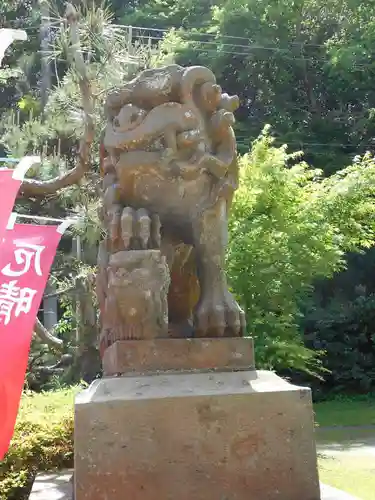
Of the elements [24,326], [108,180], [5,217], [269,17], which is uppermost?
[269,17]

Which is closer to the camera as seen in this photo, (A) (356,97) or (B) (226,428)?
(B) (226,428)

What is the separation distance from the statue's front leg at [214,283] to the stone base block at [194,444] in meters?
0.41

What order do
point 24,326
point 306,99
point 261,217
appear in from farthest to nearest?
point 306,99 < point 261,217 < point 24,326

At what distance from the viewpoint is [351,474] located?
5184 mm

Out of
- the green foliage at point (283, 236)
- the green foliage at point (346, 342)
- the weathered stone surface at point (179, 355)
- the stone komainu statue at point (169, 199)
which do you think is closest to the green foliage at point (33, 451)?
the stone komainu statue at point (169, 199)

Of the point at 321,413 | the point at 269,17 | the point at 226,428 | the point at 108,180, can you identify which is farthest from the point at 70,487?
the point at 269,17

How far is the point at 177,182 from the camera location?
321 cm

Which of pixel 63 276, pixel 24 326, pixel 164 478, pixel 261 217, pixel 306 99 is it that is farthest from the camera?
pixel 306 99

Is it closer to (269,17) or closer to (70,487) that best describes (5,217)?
(70,487)

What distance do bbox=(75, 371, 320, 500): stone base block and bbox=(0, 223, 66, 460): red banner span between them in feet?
3.98

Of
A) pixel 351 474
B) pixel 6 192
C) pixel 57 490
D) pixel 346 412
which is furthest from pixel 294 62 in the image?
pixel 57 490

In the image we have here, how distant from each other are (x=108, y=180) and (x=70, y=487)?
5.13 feet

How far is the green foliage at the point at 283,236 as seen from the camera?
8.02 metres

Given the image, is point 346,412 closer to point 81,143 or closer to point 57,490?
point 81,143
